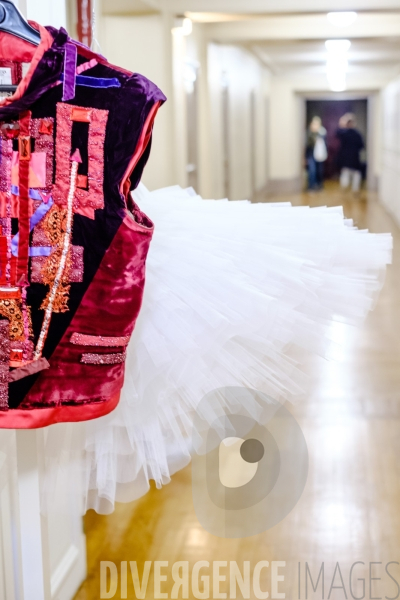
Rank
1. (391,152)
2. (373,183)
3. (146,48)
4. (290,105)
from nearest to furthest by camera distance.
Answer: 1. (146,48)
2. (391,152)
3. (290,105)
4. (373,183)

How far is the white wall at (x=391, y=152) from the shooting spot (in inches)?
428

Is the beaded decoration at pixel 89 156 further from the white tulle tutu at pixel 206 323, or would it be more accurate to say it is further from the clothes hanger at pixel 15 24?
the white tulle tutu at pixel 206 323

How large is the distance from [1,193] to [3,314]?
7.3 inches

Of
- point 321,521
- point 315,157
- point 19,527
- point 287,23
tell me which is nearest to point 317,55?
point 287,23

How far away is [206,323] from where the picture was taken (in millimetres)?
1230

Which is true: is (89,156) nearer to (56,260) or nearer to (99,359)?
(56,260)

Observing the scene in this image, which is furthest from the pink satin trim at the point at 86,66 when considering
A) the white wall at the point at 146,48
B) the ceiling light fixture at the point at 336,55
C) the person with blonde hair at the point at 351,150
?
the person with blonde hair at the point at 351,150

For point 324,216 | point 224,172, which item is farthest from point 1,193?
point 224,172

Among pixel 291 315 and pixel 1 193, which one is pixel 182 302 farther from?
pixel 1 193

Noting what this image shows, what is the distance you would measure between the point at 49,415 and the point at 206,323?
306 millimetres

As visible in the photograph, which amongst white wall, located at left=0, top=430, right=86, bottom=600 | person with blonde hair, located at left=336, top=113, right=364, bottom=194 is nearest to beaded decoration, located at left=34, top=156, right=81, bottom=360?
white wall, located at left=0, top=430, right=86, bottom=600

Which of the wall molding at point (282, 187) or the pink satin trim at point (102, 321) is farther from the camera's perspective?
the wall molding at point (282, 187)

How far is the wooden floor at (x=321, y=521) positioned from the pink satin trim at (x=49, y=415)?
0.55 m

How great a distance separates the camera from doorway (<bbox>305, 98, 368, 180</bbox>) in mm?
21531
